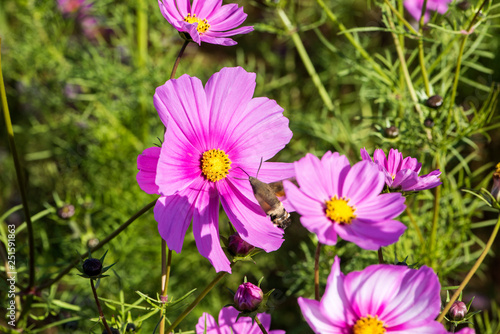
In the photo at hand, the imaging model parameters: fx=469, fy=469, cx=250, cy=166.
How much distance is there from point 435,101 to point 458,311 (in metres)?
0.48

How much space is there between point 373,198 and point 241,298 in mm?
234

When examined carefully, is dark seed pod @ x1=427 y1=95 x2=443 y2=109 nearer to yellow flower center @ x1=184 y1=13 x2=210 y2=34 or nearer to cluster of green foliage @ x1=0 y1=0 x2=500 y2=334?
cluster of green foliage @ x1=0 y1=0 x2=500 y2=334

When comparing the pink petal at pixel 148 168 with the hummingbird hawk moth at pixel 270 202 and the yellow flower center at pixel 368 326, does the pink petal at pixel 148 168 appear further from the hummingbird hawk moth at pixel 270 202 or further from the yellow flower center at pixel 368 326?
the yellow flower center at pixel 368 326

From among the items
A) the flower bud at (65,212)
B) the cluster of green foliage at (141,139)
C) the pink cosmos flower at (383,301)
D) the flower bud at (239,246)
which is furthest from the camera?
the cluster of green foliage at (141,139)

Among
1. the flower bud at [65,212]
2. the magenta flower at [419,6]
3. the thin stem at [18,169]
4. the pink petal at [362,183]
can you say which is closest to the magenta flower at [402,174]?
the pink petal at [362,183]

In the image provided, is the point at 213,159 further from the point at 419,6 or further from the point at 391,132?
the point at 419,6

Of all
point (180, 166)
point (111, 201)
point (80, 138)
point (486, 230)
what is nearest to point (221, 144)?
point (180, 166)

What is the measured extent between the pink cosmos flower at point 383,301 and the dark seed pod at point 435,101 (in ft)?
1.66

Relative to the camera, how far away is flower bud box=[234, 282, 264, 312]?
0.67 meters

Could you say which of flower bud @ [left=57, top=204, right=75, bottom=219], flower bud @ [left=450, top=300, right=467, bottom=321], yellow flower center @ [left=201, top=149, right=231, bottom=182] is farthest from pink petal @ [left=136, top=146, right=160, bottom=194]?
flower bud @ [left=57, top=204, right=75, bottom=219]

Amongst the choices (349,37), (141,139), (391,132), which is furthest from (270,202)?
(141,139)

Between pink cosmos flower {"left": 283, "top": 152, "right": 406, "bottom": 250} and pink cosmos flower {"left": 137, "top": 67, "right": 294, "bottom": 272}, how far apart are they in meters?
0.11

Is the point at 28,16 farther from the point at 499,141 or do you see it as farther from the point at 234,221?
the point at 499,141

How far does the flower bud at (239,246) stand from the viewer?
69cm
